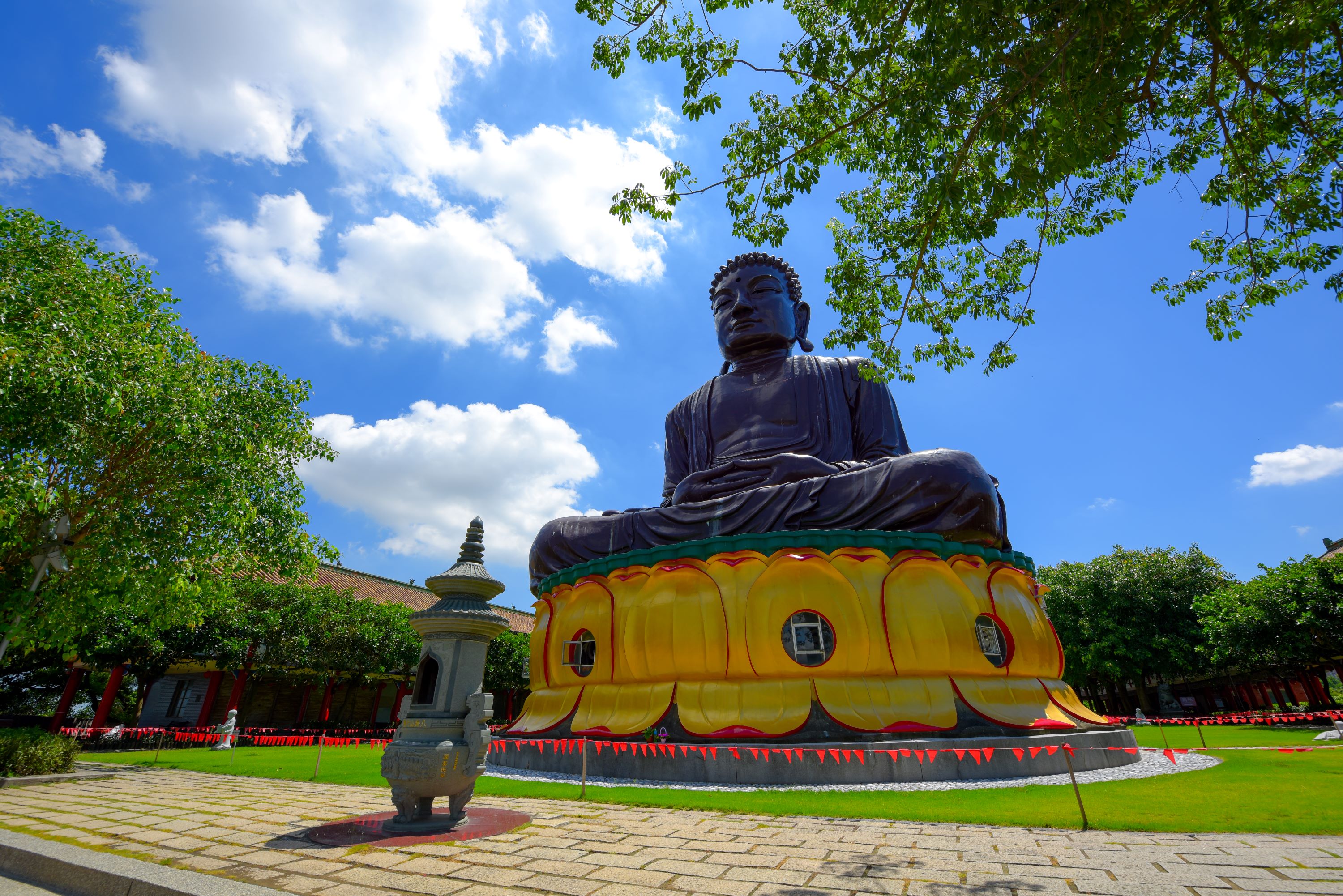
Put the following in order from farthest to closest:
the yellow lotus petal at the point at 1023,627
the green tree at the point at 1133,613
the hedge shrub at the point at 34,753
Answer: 1. the green tree at the point at 1133,613
2. the yellow lotus petal at the point at 1023,627
3. the hedge shrub at the point at 34,753

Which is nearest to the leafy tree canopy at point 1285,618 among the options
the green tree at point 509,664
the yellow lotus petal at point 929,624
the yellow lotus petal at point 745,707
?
the yellow lotus petal at point 929,624

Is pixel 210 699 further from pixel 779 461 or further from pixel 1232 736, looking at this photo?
pixel 1232 736

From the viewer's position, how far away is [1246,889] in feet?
9.37

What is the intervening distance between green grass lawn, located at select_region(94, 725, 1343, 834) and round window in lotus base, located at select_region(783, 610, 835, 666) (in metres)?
2.05

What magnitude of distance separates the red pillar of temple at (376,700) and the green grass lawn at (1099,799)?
15.3 m

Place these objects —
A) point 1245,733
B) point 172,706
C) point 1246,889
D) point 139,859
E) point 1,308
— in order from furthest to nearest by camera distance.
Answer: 1. point 172,706
2. point 1245,733
3. point 1,308
4. point 139,859
5. point 1246,889

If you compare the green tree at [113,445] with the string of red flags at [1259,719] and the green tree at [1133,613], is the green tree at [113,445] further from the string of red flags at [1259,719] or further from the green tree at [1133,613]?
the green tree at [1133,613]

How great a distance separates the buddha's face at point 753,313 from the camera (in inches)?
517

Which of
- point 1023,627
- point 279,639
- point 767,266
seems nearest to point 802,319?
point 767,266

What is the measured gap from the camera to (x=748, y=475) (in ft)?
36.5

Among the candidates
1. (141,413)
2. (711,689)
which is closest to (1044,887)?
(711,689)

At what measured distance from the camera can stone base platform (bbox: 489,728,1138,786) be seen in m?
7.33

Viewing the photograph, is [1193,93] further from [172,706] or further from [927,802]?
[172,706]

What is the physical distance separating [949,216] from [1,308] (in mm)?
9935
